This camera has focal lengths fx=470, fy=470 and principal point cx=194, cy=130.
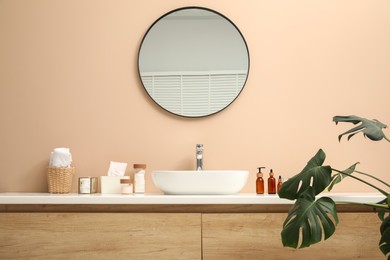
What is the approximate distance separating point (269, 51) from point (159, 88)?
2.08 ft

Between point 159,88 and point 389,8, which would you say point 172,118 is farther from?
point 389,8

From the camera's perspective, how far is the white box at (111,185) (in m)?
2.37

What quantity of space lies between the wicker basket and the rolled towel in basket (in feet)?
0.07

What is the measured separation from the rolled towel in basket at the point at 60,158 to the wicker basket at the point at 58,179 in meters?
0.02

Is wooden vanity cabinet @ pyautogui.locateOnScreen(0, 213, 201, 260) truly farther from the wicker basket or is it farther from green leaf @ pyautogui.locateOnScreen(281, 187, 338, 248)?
green leaf @ pyautogui.locateOnScreen(281, 187, 338, 248)

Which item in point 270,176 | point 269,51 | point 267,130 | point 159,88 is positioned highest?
point 269,51

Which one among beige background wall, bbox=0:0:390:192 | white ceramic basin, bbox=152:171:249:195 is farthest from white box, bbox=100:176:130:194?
white ceramic basin, bbox=152:171:249:195

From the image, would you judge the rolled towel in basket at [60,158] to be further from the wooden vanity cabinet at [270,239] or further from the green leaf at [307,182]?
the green leaf at [307,182]

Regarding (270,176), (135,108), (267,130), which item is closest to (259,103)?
(267,130)

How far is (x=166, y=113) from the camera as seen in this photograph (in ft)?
8.38

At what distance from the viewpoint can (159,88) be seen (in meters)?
2.55

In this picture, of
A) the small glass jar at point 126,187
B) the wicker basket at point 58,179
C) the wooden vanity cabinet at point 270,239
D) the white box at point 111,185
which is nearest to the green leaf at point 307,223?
the wooden vanity cabinet at point 270,239

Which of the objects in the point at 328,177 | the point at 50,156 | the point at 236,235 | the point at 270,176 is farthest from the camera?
the point at 50,156

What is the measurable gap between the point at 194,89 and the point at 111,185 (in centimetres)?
68
